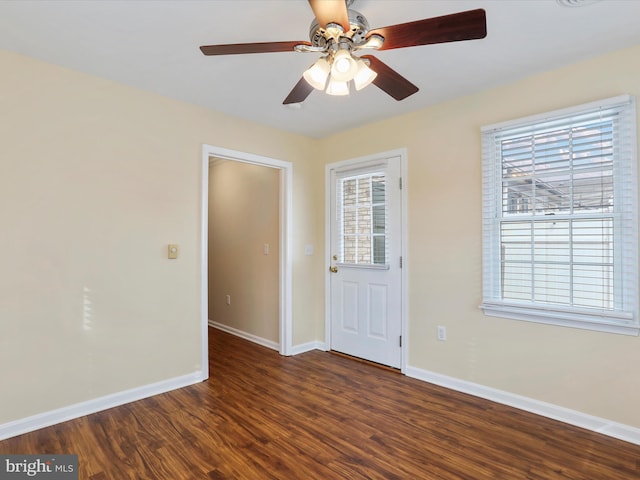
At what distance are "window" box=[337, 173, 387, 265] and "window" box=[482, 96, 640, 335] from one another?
1.03 m

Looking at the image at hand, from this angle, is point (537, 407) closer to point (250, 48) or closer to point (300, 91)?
point (300, 91)

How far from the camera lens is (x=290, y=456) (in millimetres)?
2104

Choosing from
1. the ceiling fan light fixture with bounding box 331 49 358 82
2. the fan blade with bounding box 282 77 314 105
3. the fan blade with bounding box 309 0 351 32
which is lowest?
the ceiling fan light fixture with bounding box 331 49 358 82

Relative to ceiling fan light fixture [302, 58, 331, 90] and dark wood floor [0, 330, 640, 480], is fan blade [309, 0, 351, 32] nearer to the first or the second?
ceiling fan light fixture [302, 58, 331, 90]

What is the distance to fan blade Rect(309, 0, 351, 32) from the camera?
141 centimetres

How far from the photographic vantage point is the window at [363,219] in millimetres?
3633

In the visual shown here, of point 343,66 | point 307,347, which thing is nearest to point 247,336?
point 307,347

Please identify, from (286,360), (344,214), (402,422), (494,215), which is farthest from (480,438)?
(344,214)

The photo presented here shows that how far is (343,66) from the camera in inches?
65.4

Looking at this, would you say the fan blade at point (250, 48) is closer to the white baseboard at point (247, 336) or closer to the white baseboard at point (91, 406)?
the white baseboard at point (91, 406)

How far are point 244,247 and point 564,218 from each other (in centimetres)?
341

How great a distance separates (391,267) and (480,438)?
5.29 ft

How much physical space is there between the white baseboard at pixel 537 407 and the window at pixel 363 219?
1144 millimetres

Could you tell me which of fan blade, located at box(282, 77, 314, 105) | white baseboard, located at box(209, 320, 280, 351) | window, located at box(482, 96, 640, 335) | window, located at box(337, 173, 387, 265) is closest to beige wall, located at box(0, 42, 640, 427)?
window, located at box(482, 96, 640, 335)
